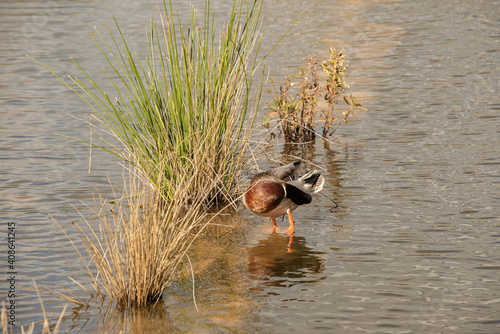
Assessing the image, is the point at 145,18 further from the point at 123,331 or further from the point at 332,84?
the point at 123,331

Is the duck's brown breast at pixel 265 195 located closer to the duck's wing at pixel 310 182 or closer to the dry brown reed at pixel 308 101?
the duck's wing at pixel 310 182

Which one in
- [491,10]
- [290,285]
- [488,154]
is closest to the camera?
[290,285]

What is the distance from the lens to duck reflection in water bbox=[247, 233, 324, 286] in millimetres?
5965

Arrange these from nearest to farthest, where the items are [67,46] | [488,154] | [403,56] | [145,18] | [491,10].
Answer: [488,154] < [403,56] < [67,46] < [491,10] < [145,18]

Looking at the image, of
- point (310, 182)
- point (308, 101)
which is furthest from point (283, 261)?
point (308, 101)

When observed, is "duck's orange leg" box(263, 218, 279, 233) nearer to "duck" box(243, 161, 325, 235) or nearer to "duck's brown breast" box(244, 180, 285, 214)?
"duck" box(243, 161, 325, 235)

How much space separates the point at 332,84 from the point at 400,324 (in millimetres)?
5532

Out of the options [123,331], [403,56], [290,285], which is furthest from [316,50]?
[123,331]

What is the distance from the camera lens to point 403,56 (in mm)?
14773

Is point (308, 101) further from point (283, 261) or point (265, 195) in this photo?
point (283, 261)

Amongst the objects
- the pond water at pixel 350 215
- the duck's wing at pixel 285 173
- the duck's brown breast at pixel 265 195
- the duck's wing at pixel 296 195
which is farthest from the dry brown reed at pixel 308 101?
the duck's brown breast at pixel 265 195

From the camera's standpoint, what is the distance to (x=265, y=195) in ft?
21.2

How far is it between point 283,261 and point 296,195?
674mm

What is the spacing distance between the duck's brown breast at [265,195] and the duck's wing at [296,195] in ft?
0.24
